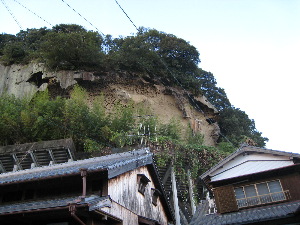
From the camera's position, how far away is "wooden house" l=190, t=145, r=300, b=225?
10.0 metres

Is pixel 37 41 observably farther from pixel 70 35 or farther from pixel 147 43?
pixel 147 43

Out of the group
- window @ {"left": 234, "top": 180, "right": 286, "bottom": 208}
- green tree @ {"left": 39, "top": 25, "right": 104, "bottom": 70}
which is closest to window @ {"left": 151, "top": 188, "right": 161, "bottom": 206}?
window @ {"left": 234, "top": 180, "right": 286, "bottom": 208}

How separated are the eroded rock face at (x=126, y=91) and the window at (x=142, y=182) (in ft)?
A: 46.8

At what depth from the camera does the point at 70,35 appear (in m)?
24.3

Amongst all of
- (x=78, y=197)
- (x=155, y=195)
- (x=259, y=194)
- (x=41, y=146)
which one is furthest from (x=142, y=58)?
(x=78, y=197)

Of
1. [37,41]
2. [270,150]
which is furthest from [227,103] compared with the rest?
[37,41]

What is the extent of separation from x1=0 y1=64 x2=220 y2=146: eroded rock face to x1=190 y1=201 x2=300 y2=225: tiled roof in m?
14.6

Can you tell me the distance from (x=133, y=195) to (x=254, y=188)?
5.29 m

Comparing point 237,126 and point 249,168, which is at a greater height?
point 237,126

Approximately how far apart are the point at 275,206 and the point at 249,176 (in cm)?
151

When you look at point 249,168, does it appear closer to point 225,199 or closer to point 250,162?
point 250,162

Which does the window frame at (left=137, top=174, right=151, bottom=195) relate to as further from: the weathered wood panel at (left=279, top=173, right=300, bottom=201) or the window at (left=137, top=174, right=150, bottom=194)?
the weathered wood panel at (left=279, top=173, right=300, bottom=201)

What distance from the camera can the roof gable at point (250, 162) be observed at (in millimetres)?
11094

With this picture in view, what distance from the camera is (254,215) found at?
999cm
